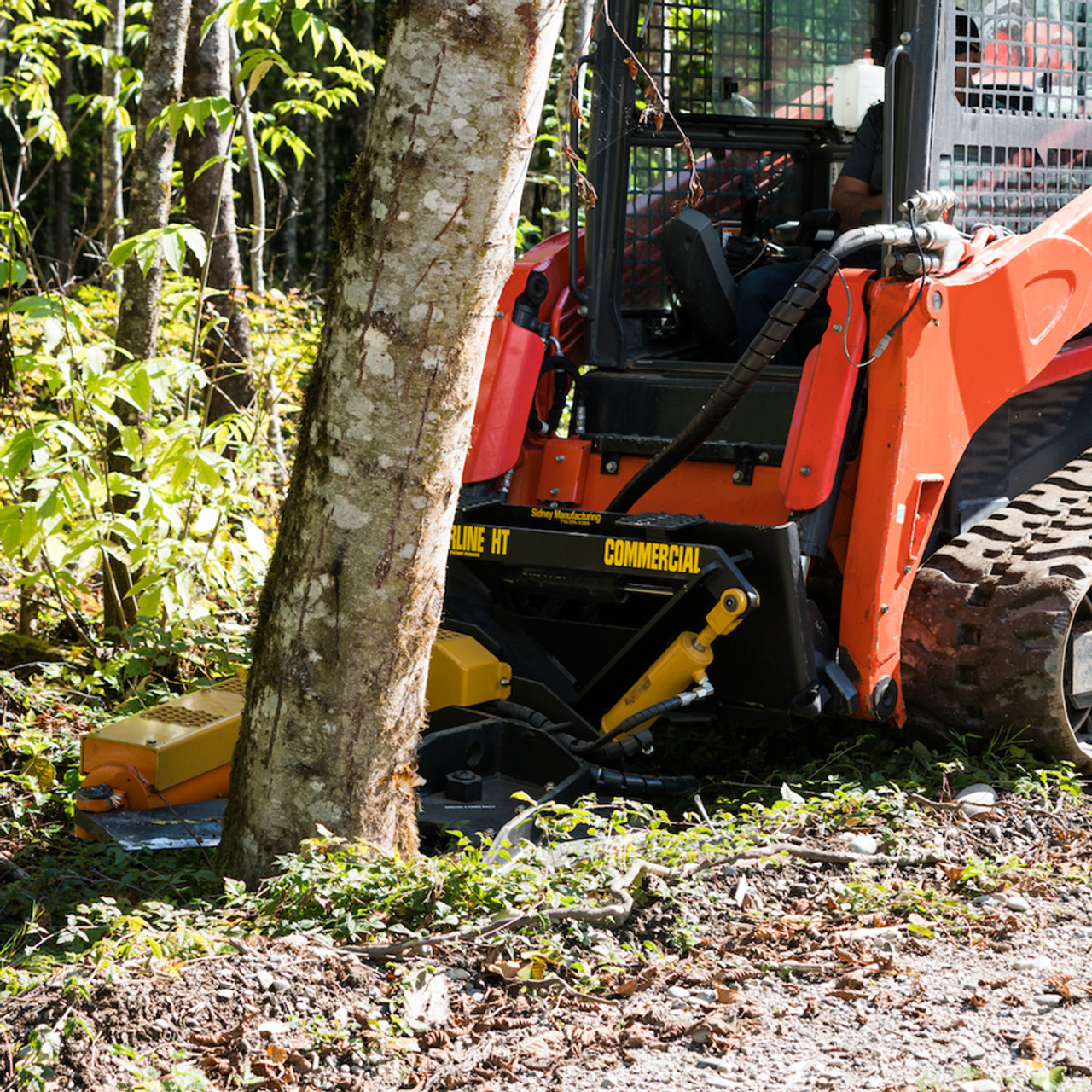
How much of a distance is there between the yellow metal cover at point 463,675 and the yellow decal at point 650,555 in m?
0.54

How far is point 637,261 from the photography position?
536 centimetres

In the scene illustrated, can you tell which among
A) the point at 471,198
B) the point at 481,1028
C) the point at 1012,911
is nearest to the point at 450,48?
the point at 471,198

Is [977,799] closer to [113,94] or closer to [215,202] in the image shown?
[215,202]

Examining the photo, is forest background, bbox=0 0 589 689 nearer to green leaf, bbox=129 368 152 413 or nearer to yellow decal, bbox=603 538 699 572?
green leaf, bbox=129 368 152 413

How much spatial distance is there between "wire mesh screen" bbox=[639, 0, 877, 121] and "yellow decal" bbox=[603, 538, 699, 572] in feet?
7.02

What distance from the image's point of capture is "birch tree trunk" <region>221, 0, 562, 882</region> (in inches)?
116

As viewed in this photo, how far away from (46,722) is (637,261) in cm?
289

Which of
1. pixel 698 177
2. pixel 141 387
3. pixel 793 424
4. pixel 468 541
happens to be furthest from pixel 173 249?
pixel 793 424

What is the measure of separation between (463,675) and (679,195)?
Answer: 7.58ft

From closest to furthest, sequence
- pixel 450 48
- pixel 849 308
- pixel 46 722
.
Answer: pixel 450 48 → pixel 849 308 → pixel 46 722

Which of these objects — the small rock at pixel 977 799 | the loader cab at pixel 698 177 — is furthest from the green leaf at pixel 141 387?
the small rock at pixel 977 799

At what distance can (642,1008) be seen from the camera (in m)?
2.79

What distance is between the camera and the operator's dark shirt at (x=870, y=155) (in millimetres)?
4922

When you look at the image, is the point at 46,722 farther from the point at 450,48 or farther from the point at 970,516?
the point at 970,516
